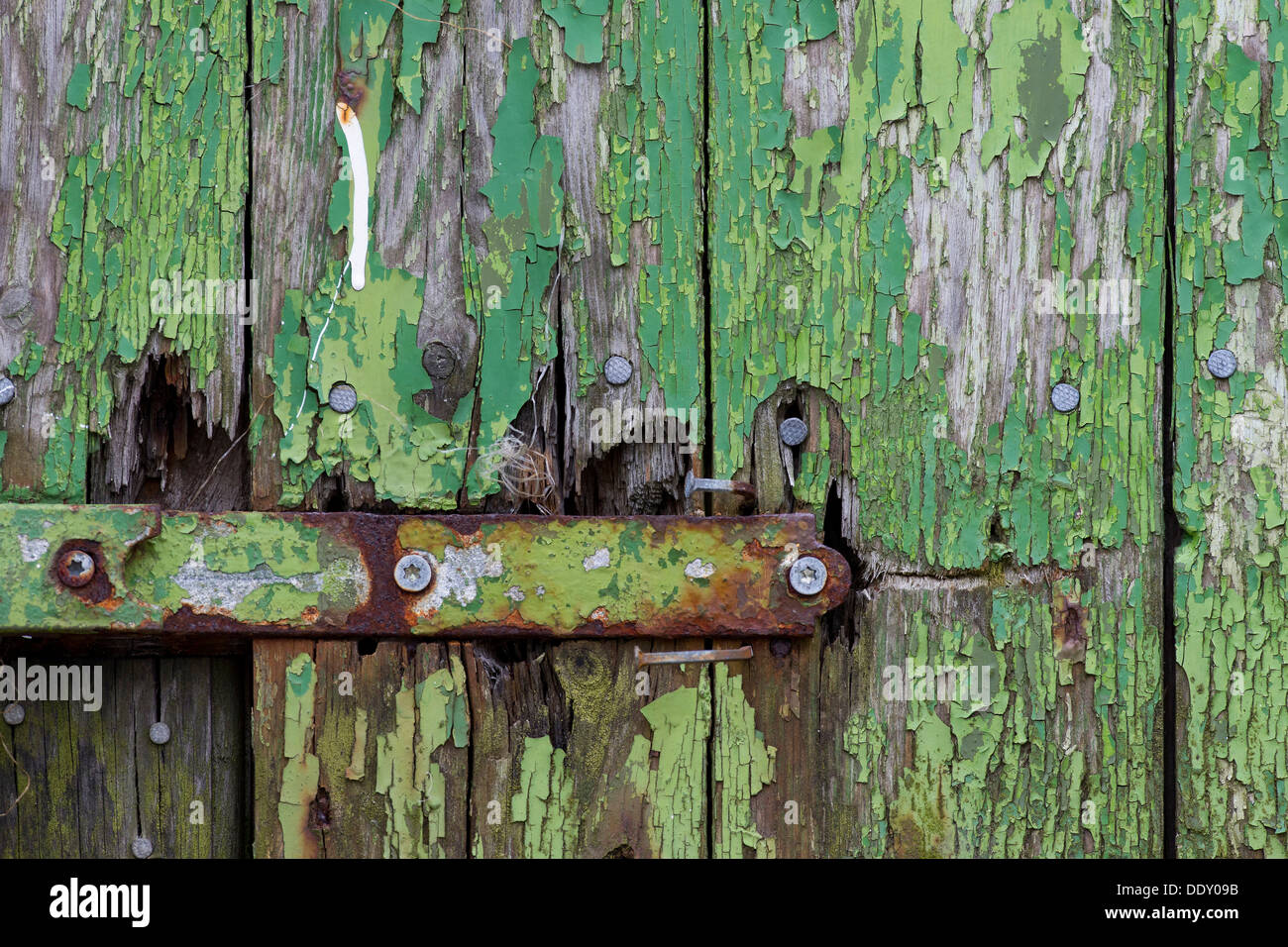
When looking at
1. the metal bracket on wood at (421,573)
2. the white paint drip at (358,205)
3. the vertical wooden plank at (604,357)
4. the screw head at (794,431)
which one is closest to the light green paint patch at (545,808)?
the vertical wooden plank at (604,357)

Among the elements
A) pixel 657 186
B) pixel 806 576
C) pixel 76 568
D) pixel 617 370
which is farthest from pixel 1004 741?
pixel 76 568

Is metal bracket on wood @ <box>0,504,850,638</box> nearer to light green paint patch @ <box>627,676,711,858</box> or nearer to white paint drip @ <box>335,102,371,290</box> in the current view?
light green paint patch @ <box>627,676,711,858</box>

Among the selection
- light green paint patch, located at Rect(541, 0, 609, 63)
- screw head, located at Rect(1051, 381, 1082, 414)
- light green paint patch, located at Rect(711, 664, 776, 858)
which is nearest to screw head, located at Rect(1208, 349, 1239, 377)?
screw head, located at Rect(1051, 381, 1082, 414)

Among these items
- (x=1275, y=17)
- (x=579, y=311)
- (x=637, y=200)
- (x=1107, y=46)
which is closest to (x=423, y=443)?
(x=579, y=311)

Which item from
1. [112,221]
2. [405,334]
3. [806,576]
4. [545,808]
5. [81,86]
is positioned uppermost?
[81,86]

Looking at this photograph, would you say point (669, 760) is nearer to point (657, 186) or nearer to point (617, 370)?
point (617, 370)

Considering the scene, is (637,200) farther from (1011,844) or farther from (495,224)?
(1011,844)

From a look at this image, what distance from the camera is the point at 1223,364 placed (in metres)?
0.89

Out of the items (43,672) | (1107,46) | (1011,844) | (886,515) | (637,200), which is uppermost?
(1107,46)

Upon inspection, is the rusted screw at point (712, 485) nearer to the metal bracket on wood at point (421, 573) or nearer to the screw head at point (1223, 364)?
the metal bracket on wood at point (421, 573)

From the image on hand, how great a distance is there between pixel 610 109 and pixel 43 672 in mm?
730

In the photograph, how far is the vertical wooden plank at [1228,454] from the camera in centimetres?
89

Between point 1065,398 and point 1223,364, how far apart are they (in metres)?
0.14

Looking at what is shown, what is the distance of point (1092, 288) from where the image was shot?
90 centimetres
